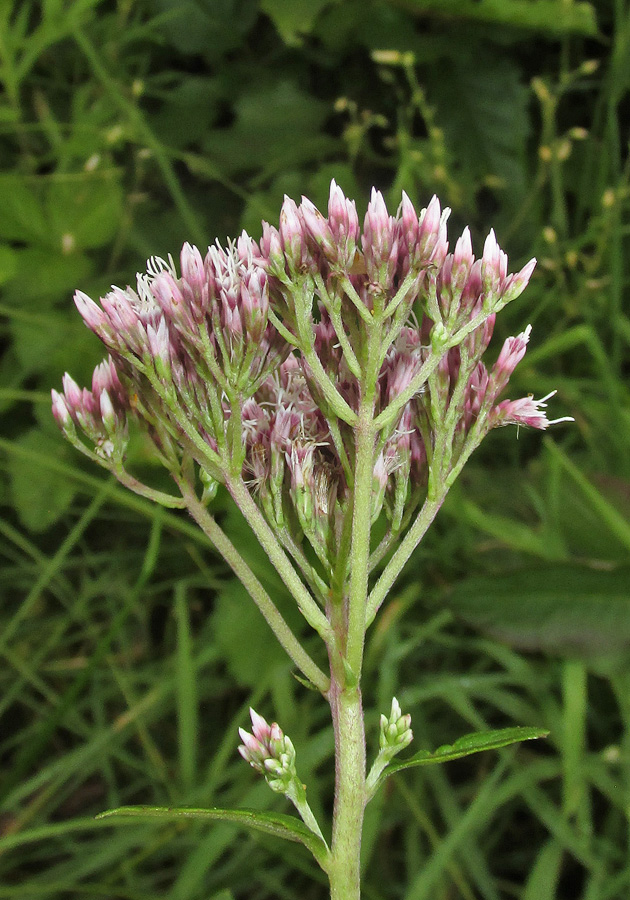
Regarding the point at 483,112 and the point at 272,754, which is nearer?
the point at 272,754

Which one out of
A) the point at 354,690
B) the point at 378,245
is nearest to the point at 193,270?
the point at 378,245

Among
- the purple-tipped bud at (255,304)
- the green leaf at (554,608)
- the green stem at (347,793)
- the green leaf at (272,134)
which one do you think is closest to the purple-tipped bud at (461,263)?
the purple-tipped bud at (255,304)

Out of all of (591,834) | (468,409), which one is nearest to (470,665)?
(591,834)

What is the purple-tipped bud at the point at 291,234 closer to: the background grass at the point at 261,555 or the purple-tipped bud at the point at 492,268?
the purple-tipped bud at the point at 492,268

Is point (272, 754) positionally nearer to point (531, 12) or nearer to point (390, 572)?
point (390, 572)

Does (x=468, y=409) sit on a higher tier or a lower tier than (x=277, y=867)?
higher

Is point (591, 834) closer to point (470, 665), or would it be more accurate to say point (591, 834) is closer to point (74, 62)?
point (470, 665)
